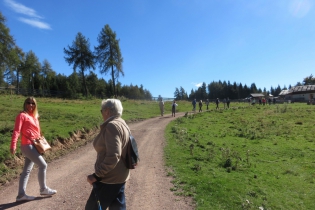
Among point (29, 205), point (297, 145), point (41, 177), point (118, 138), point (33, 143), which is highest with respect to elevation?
point (118, 138)

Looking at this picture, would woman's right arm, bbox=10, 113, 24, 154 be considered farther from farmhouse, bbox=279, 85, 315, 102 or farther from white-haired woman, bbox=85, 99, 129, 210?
farmhouse, bbox=279, 85, 315, 102

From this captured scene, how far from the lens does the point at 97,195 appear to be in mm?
3057

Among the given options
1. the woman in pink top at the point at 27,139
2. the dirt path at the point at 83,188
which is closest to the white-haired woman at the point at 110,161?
the dirt path at the point at 83,188

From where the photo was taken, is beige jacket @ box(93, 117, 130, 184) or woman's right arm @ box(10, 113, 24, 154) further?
woman's right arm @ box(10, 113, 24, 154)

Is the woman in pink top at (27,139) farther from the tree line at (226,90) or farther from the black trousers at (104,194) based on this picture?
the tree line at (226,90)

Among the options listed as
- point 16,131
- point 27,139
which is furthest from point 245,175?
point 16,131

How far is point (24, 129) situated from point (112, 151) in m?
3.05

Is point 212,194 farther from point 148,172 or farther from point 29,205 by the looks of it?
point 29,205

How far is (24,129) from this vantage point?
15.9 ft

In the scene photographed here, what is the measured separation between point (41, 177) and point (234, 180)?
215 inches

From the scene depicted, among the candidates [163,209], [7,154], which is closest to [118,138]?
[163,209]

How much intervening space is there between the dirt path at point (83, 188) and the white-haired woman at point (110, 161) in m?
2.01

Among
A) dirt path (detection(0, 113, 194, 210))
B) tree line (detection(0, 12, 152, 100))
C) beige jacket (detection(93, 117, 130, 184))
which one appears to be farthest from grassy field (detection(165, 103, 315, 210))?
tree line (detection(0, 12, 152, 100))

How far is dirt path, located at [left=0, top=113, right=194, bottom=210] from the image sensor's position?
4.96 m
